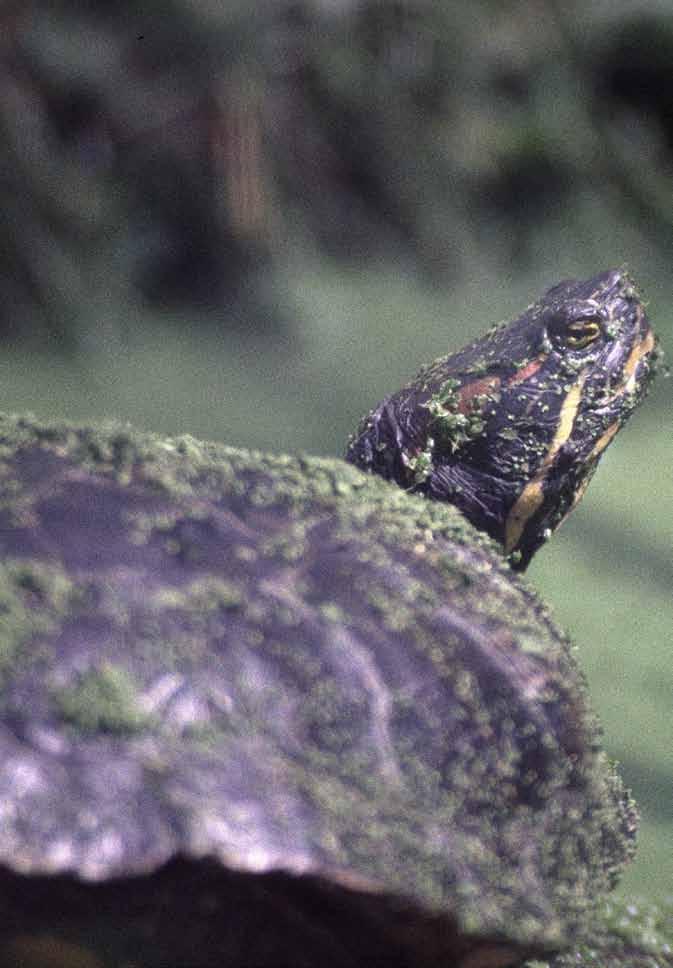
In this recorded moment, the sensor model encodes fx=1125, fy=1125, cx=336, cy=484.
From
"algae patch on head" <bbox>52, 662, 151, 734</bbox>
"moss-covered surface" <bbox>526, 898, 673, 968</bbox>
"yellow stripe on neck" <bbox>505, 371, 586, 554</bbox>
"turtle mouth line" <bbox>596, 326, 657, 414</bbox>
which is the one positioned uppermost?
"turtle mouth line" <bbox>596, 326, 657, 414</bbox>

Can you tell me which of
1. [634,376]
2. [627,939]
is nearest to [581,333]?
[634,376]

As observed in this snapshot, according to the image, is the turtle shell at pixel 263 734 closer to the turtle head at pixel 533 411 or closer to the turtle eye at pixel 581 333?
the turtle head at pixel 533 411

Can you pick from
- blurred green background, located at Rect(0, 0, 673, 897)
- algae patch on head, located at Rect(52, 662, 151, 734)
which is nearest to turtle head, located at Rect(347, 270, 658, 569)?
blurred green background, located at Rect(0, 0, 673, 897)

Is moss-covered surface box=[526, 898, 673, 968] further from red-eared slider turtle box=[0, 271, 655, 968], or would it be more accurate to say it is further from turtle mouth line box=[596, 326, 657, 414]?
turtle mouth line box=[596, 326, 657, 414]

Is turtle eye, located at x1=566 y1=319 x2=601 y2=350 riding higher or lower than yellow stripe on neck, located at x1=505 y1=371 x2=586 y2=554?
higher

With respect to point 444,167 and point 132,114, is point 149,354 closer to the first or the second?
point 132,114

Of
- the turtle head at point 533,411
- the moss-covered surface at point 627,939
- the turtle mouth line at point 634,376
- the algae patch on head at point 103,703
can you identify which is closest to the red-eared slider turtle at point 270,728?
the algae patch on head at point 103,703

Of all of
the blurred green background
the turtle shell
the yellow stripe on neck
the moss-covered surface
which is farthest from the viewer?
the blurred green background

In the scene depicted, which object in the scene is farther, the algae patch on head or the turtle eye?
the turtle eye
